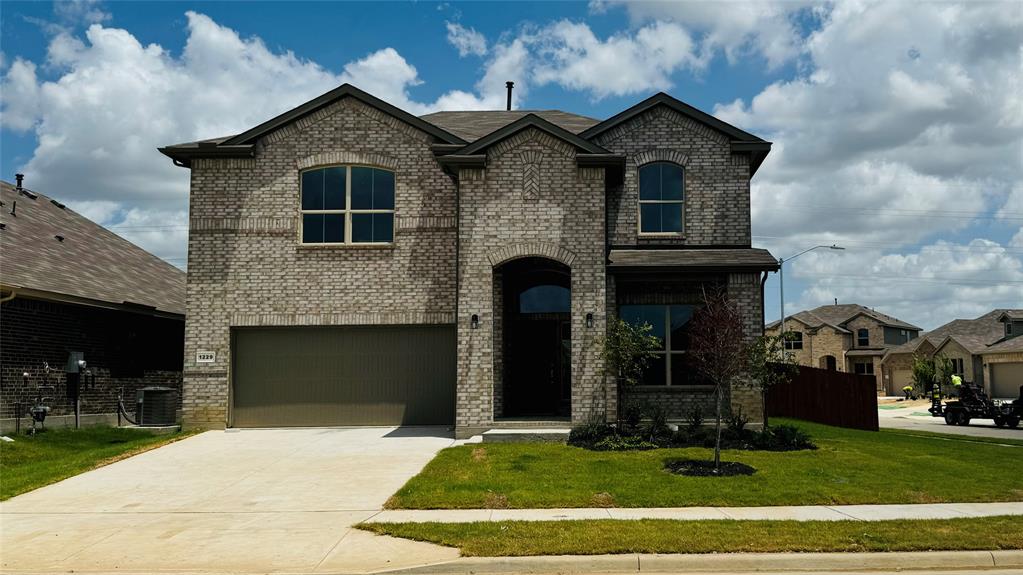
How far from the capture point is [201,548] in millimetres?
8750

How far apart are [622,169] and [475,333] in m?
5.10

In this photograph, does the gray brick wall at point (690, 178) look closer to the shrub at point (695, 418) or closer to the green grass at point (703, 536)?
the shrub at point (695, 418)

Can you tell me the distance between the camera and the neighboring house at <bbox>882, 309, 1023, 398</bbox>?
45594mm

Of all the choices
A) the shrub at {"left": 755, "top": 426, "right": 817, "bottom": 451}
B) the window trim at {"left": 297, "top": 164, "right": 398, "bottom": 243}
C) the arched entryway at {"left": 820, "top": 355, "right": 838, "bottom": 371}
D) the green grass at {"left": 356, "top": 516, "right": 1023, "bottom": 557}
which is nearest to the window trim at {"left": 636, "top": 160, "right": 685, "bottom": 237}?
the shrub at {"left": 755, "top": 426, "right": 817, "bottom": 451}

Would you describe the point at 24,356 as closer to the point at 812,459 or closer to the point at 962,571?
the point at 812,459

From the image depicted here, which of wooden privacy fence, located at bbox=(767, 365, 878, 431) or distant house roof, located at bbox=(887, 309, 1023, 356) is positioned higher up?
distant house roof, located at bbox=(887, 309, 1023, 356)

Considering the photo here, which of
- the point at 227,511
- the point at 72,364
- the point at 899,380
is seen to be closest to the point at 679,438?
the point at 227,511

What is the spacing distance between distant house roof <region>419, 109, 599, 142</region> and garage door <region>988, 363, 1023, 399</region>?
113 feet

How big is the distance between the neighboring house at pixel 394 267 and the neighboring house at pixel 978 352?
33.8 m

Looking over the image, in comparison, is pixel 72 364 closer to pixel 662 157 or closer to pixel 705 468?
pixel 705 468

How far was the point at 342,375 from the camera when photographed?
19297 mm

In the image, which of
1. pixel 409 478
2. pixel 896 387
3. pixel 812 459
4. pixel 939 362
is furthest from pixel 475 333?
pixel 896 387

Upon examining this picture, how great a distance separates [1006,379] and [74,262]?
47.5m

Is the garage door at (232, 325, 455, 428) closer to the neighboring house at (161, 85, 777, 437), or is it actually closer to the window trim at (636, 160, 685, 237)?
the neighboring house at (161, 85, 777, 437)
